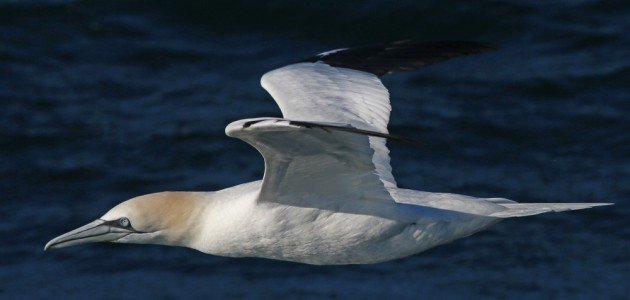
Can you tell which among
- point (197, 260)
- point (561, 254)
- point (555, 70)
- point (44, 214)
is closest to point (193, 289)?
point (197, 260)

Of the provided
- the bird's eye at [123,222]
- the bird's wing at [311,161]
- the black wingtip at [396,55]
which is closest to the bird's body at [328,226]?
the bird's wing at [311,161]

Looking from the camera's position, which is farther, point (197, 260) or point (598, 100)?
point (598, 100)

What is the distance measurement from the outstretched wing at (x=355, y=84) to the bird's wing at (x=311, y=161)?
0.56 m

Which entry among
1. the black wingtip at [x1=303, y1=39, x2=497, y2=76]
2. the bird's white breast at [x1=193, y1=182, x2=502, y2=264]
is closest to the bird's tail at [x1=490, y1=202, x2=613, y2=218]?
the bird's white breast at [x1=193, y1=182, x2=502, y2=264]

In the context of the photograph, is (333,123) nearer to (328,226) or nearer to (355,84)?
(328,226)

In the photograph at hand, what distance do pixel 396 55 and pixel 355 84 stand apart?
24.8 inches

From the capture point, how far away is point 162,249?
15.1 meters

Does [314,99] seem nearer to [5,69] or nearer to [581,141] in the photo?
[581,141]

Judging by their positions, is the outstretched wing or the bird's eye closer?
Answer: the bird's eye

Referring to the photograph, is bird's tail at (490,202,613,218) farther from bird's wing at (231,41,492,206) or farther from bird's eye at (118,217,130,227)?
bird's eye at (118,217,130,227)

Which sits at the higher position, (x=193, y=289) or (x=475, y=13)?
(x=475, y=13)

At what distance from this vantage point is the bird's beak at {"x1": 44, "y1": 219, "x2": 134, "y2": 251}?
36.7 feet

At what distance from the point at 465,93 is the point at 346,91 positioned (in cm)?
543

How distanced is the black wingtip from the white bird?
81 millimetres
